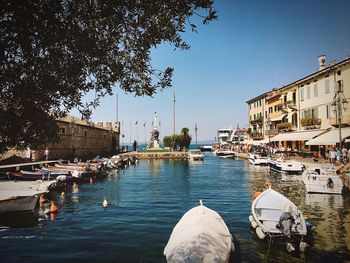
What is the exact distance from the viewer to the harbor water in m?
12.0

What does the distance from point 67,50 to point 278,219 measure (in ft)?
37.2

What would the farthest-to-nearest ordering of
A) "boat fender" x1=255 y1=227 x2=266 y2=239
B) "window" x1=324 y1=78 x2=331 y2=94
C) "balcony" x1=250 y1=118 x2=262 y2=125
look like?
"balcony" x1=250 y1=118 x2=262 y2=125
"window" x1=324 y1=78 x2=331 y2=94
"boat fender" x1=255 y1=227 x2=266 y2=239

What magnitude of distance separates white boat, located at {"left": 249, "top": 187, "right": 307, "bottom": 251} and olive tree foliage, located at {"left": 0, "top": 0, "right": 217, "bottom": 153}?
804cm

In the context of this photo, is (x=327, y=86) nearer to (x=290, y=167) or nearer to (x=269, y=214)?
(x=290, y=167)

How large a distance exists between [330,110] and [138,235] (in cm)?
3083

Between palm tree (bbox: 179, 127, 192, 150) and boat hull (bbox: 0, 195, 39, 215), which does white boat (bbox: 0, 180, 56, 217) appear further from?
palm tree (bbox: 179, 127, 192, 150)

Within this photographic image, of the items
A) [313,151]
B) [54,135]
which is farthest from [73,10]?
[313,151]

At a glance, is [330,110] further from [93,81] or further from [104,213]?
[93,81]

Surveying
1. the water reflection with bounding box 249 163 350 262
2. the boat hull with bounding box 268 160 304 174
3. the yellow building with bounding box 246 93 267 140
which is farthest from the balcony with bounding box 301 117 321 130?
the yellow building with bounding box 246 93 267 140

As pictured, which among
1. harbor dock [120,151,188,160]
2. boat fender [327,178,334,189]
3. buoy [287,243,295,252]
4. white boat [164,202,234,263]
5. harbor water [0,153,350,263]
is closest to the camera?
white boat [164,202,234,263]

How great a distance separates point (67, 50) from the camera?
6824mm

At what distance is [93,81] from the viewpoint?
300 inches

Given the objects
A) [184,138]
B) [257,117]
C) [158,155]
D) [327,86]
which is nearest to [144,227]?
[327,86]

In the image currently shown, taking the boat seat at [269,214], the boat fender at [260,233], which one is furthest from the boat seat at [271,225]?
the boat fender at [260,233]
